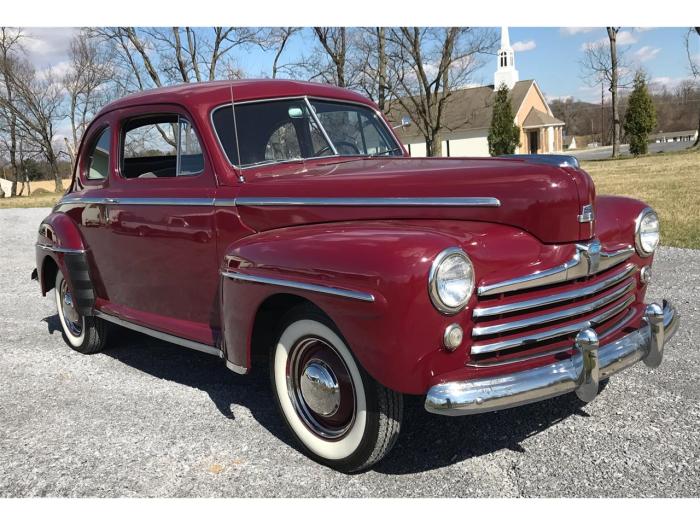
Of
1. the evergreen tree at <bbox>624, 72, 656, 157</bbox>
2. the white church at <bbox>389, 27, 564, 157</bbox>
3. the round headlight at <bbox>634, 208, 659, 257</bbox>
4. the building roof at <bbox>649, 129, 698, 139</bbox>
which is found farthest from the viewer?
the building roof at <bbox>649, 129, 698, 139</bbox>

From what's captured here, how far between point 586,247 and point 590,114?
76515mm

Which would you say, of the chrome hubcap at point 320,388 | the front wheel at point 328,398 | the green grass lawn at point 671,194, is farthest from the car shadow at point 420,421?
the green grass lawn at point 671,194

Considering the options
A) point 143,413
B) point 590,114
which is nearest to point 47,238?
point 143,413

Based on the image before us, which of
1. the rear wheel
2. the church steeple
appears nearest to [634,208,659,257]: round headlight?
the rear wheel

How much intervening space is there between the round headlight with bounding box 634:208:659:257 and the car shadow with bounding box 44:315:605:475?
2.95 ft

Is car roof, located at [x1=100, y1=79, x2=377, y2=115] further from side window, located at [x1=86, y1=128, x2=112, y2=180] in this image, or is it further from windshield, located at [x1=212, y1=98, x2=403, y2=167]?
side window, located at [x1=86, y1=128, x2=112, y2=180]

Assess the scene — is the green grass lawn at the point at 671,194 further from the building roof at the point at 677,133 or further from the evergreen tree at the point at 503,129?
the building roof at the point at 677,133

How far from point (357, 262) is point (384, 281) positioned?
0.17 metres

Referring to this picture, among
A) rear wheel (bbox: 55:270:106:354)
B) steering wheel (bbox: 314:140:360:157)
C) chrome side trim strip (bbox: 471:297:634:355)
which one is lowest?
rear wheel (bbox: 55:270:106:354)

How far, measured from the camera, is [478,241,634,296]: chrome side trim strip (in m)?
2.46

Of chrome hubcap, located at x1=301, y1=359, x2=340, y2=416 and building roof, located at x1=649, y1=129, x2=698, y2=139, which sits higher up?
building roof, located at x1=649, y1=129, x2=698, y2=139

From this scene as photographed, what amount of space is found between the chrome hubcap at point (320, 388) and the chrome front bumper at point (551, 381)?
56 cm

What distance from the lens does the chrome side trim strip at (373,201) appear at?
9.03 ft
